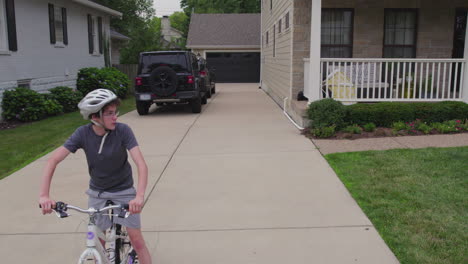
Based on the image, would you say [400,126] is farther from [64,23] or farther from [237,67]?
[237,67]

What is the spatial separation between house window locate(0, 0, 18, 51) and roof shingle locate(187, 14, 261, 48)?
19.4 meters

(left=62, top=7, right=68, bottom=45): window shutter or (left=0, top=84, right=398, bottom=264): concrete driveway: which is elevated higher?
(left=62, top=7, right=68, bottom=45): window shutter

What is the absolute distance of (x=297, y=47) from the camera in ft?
39.7

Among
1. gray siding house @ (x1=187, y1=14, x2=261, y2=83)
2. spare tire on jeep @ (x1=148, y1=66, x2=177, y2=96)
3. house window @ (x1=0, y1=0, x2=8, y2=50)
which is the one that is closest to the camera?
house window @ (x1=0, y1=0, x2=8, y2=50)

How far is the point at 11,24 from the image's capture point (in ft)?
44.9

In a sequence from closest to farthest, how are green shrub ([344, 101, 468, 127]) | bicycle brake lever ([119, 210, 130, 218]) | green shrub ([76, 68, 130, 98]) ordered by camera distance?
bicycle brake lever ([119, 210, 130, 218]) < green shrub ([344, 101, 468, 127]) < green shrub ([76, 68, 130, 98])

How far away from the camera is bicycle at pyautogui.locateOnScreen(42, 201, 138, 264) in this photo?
2867mm

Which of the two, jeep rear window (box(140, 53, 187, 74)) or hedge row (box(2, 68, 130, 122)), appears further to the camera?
jeep rear window (box(140, 53, 187, 74))

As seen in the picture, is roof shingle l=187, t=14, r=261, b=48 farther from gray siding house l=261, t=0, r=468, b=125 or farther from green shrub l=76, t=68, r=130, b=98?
gray siding house l=261, t=0, r=468, b=125

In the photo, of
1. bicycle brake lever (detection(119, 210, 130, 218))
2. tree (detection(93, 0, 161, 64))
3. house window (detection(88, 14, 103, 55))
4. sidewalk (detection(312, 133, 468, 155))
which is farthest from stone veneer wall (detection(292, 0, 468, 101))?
tree (detection(93, 0, 161, 64))

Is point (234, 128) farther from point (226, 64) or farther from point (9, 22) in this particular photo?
point (226, 64)

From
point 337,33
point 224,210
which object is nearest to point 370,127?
point 337,33

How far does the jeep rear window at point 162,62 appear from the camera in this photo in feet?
46.7

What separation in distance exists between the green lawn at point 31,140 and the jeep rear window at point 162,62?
2.53 m
